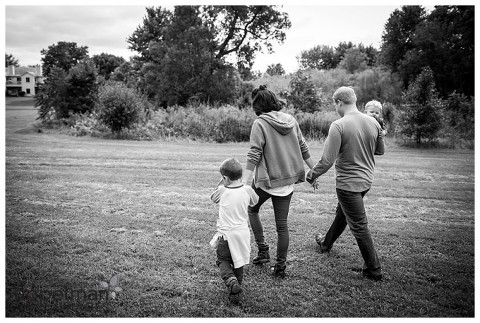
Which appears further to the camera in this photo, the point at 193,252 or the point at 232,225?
the point at 193,252

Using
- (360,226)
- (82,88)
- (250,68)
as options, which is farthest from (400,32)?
(360,226)

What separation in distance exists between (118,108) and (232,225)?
15.9m

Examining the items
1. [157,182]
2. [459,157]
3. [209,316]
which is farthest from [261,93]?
[459,157]

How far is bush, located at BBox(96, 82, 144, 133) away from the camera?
58.0 ft

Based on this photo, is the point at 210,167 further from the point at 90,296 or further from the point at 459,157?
the point at 459,157

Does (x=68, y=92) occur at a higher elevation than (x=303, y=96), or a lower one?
lower

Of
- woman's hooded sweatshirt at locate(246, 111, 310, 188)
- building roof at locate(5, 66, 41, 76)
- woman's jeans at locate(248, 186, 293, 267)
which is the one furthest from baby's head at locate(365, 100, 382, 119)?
building roof at locate(5, 66, 41, 76)

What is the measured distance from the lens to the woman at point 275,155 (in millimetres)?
3598

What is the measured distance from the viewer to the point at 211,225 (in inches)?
213

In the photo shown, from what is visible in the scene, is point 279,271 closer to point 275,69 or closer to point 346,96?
point 346,96

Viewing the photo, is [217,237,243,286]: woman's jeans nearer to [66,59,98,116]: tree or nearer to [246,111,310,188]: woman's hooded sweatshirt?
[246,111,310,188]: woman's hooded sweatshirt

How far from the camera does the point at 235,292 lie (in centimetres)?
326

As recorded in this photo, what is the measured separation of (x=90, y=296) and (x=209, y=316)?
1.14m

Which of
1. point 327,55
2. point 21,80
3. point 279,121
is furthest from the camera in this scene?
point 21,80
